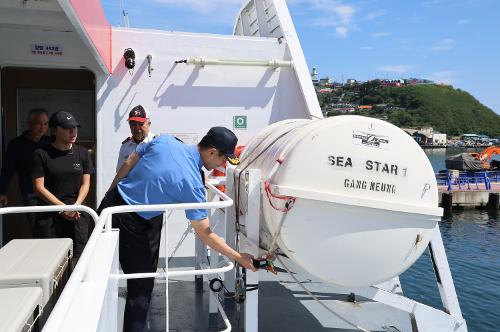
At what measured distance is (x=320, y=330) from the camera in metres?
3.99

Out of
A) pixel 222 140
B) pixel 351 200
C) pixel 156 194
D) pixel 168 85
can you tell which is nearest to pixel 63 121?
pixel 156 194

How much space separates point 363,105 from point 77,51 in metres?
154

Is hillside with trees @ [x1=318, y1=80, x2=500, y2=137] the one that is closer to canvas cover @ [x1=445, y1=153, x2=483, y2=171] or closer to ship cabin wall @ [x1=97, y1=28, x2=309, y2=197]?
canvas cover @ [x1=445, y1=153, x2=483, y2=171]

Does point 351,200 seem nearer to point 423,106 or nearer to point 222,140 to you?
point 222,140

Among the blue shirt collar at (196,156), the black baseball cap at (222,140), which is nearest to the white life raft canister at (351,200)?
the black baseball cap at (222,140)

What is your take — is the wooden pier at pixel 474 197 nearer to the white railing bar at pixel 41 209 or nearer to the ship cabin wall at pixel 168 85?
the ship cabin wall at pixel 168 85

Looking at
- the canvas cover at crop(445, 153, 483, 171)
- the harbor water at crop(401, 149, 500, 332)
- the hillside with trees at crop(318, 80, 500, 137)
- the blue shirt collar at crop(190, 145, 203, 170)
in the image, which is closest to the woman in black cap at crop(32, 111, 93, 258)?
the blue shirt collar at crop(190, 145, 203, 170)

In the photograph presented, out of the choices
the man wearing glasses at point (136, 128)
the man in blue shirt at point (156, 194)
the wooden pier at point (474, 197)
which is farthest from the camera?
the wooden pier at point (474, 197)

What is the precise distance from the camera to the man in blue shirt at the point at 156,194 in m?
2.87

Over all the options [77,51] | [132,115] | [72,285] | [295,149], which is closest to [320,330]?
[295,149]

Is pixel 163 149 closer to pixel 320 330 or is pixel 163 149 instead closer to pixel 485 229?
pixel 320 330

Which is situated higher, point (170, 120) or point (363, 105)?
point (363, 105)

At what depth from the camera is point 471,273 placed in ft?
55.8

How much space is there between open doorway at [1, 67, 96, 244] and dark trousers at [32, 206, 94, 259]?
1.96 meters
